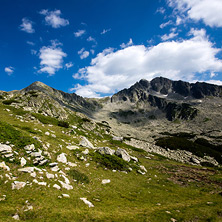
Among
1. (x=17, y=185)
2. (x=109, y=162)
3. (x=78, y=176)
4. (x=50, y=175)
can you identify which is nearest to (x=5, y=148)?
(x=17, y=185)

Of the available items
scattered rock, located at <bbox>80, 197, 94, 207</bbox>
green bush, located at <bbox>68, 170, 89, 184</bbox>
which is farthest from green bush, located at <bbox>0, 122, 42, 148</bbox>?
scattered rock, located at <bbox>80, 197, 94, 207</bbox>

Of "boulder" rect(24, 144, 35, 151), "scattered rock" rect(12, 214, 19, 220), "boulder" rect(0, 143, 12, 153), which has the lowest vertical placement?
"scattered rock" rect(12, 214, 19, 220)

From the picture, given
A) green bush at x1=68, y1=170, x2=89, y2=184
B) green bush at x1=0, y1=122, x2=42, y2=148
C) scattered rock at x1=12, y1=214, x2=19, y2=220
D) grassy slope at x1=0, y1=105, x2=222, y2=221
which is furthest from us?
green bush at x1=68, y1=170, x2=89, y2=184

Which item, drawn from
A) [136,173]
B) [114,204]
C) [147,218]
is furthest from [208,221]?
[136,173]

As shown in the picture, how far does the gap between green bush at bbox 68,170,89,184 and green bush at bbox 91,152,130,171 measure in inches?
224

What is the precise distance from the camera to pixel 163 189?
19344mm

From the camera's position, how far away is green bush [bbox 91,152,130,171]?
21969 millimetres

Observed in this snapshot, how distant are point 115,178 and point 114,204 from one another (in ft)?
22.8

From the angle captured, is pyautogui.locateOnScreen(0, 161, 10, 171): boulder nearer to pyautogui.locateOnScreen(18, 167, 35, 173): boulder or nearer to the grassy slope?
the grassy slope

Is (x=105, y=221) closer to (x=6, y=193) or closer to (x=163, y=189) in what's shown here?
(x=6, y=193)

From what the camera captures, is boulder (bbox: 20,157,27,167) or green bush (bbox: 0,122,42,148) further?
green bush (bbox: 0,122,42,148)

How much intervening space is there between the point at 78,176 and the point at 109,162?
8.16 m

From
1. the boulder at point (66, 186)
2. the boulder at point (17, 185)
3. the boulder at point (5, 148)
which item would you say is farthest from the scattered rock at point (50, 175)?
the boulder at point (5, 148)

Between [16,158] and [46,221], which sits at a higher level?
[16,158]
